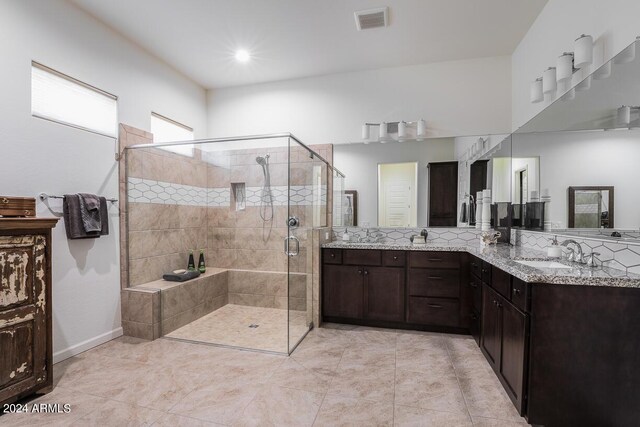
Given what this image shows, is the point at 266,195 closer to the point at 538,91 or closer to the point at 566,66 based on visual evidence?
the point at 538,91

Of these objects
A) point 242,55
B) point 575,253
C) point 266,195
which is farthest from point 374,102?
point 575,253

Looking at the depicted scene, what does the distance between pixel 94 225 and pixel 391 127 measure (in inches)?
123

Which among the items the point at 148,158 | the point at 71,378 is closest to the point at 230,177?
the point at 148,158

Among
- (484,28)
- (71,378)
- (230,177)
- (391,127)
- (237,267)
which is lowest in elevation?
(71,378)

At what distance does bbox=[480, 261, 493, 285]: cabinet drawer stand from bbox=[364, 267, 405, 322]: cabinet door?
78 cm

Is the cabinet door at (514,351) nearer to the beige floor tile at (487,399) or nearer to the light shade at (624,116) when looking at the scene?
the beige floor tile at (487,399)

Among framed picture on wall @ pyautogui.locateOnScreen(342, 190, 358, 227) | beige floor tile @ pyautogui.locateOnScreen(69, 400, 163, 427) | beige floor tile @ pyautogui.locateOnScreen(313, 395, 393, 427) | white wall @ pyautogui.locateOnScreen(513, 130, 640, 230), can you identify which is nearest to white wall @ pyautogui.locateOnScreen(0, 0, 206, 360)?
beige floor tile @ pyautogui.locateOnScreen(69, 400, 163, 427)

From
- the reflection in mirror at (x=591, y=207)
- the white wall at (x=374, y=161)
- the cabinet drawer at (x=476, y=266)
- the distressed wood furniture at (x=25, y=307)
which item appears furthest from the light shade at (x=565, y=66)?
the distressed wood furniture at (x=25, y=307)

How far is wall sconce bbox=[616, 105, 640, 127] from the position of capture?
1719 millimetres

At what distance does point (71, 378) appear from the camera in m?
2.21

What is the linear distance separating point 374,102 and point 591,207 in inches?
93.1

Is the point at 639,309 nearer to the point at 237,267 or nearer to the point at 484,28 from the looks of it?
the point at 484,28

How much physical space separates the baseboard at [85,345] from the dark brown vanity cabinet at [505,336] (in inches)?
129

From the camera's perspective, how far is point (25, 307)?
6.18 feet
